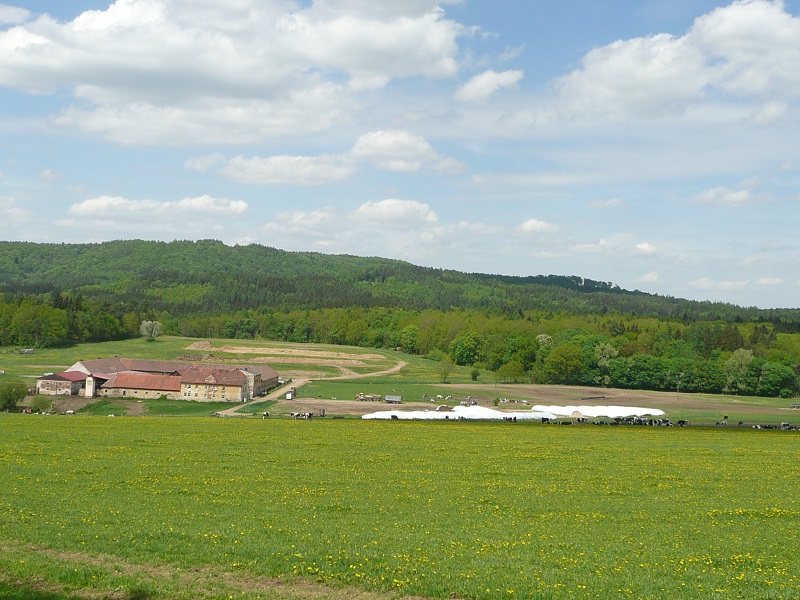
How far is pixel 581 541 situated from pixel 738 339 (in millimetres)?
161136

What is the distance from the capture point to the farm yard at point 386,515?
15812 mm

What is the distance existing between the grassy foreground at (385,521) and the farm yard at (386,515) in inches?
3.4

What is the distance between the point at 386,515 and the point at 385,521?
104cm

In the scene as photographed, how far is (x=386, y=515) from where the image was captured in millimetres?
23391

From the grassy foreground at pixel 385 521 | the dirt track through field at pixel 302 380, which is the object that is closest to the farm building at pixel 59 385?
the dirt track through field at pixel 302 380

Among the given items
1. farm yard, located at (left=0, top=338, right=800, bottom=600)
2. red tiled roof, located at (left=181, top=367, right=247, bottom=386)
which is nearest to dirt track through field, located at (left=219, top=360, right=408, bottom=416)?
red tiled roof, located at (left=181, top=367, right=247, bottom=386)

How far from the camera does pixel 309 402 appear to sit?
93.6 m

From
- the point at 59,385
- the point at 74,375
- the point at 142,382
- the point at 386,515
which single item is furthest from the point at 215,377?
the point at 386,515

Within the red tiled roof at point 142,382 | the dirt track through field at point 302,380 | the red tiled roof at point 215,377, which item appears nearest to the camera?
the dirt track through field at point 302,380

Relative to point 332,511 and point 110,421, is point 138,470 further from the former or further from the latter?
point 110,421

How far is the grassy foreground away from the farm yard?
9 centimetres

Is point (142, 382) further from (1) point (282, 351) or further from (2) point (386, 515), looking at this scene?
(2) point (386, 515)

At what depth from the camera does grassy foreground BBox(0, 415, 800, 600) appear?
1575 cm

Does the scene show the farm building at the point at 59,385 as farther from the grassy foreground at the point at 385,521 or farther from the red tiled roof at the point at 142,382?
the grassy foreground at the point at 385,521
